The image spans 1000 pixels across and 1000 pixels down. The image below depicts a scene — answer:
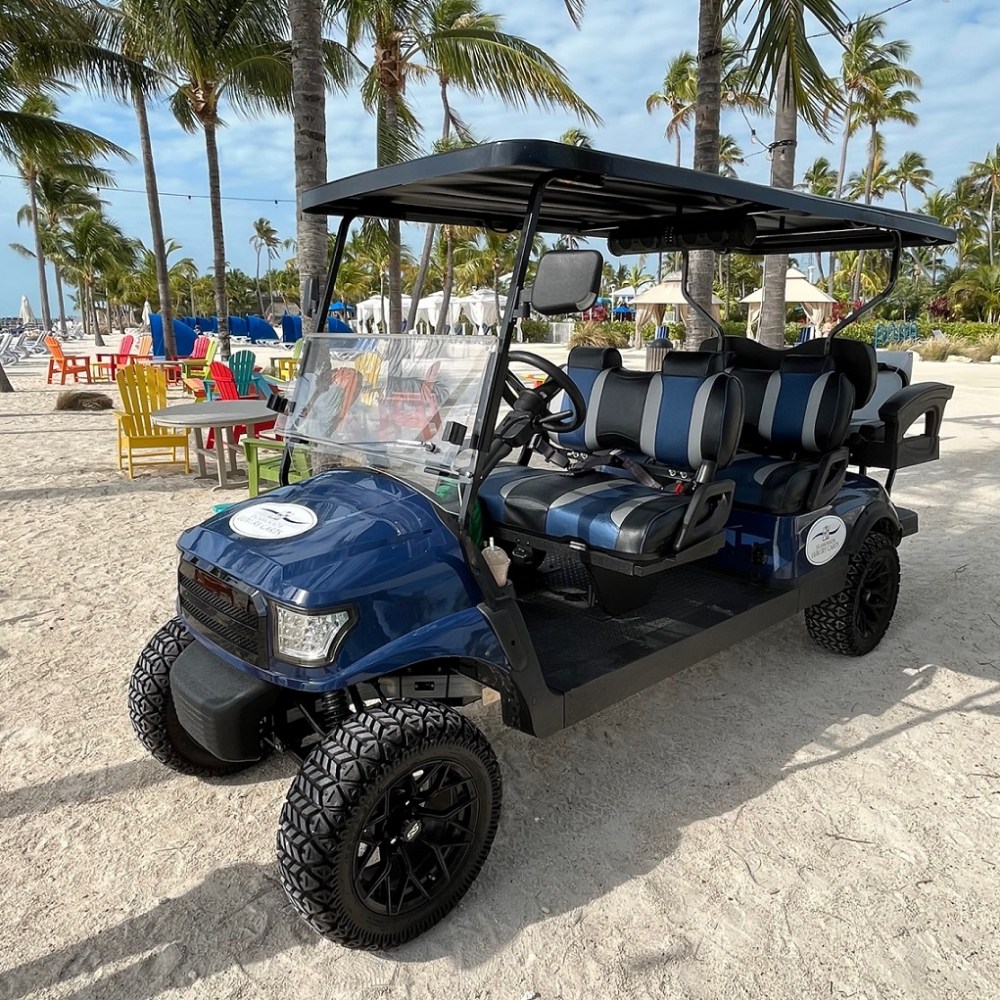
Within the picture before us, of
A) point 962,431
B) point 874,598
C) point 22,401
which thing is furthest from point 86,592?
point 22,401

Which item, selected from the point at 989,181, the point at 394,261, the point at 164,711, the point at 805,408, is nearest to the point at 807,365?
the point at 805,408

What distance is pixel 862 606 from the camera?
3.76 metres

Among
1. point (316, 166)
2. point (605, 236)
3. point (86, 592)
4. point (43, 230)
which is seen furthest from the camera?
point (43, 230)

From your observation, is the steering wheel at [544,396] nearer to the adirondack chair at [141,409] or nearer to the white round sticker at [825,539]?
the white round sticker at [825,539]

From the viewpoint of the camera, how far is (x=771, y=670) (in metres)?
3.67

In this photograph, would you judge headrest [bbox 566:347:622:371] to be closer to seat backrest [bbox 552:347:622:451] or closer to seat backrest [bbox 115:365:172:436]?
seat backrest [bbox 552:347:622:451]

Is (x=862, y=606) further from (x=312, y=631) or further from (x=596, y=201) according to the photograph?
(x=312, y=631)

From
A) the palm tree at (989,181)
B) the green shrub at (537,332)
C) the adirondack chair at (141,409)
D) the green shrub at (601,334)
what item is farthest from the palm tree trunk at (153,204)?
the palm tree at (989,181)

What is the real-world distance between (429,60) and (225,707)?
464 inches

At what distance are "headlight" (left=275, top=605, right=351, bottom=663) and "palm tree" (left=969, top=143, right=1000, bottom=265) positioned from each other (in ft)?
170

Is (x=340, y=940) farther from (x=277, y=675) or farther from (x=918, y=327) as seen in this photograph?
(x=918, y=327)

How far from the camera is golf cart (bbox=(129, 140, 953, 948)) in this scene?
210cm

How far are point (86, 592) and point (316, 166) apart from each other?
2962 mm

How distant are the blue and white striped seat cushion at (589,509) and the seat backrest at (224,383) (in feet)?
18.3
